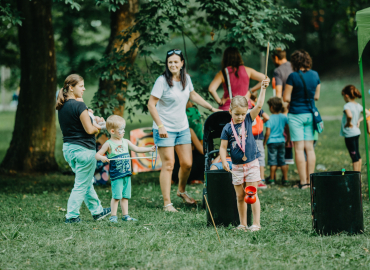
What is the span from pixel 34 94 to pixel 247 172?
22.1 feet

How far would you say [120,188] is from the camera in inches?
209

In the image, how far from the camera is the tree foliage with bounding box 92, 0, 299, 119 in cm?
734

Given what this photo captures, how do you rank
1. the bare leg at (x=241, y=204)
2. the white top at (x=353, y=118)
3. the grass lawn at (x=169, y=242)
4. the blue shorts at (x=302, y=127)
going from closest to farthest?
the grass lawn at (x=169, y=242) < the bare leg at (x=241, y=204) < the blue shorts at (x=302, y=127) < the white top at (x=353, y=118)

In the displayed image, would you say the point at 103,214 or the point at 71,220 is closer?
the point at 71,220

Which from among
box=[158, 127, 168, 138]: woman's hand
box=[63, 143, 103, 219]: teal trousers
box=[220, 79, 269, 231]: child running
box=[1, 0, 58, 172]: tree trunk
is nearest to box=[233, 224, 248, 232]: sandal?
box=[220, 79, 269, 231]: child running

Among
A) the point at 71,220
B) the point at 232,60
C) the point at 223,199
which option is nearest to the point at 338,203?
the point at 223,199

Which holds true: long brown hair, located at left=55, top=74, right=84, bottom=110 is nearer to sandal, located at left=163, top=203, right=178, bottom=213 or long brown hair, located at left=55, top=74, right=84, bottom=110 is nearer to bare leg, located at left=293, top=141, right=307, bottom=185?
sandal, located at left=163, top=203, right=178, bottom=213

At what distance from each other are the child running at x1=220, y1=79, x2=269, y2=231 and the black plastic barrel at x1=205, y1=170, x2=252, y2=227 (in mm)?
139

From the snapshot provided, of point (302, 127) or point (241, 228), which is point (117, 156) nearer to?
point (241, 228)

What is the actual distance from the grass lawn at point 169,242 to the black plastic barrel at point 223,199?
19cm

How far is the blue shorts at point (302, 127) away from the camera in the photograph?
7.46 m

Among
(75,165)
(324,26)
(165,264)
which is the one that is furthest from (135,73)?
(324,26)

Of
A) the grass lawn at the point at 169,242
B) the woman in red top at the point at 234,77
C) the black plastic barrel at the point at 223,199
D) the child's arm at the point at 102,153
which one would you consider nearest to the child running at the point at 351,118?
the grass lawn at the point at 169,242

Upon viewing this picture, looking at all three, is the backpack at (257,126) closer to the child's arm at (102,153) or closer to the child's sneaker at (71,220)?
the child's arm at (102,153)
